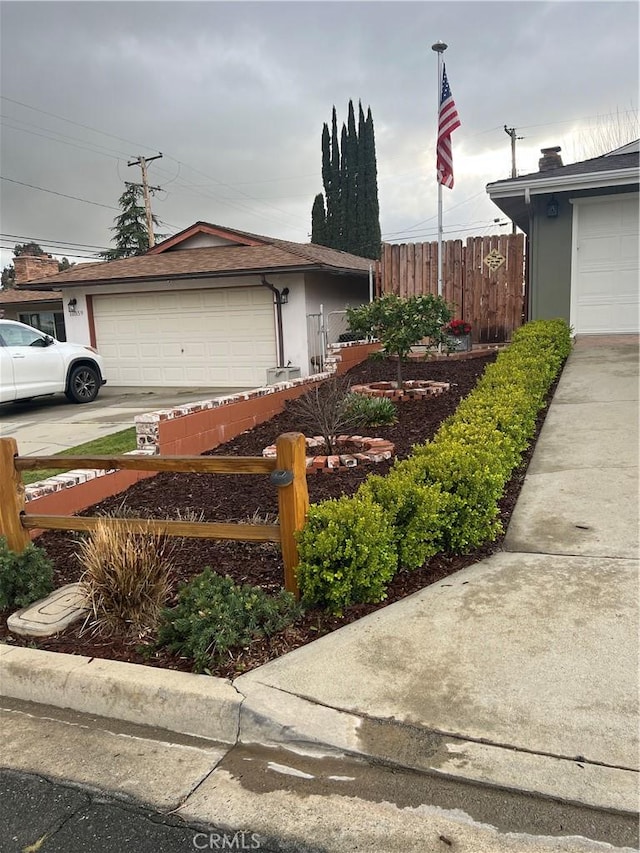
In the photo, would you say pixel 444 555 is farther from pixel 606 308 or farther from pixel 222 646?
pixel 606 308

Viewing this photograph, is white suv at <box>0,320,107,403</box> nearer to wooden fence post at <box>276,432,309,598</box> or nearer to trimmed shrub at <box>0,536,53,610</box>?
trimmed shrub at <box>0,536,53,610</box>

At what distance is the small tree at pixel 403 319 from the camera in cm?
797

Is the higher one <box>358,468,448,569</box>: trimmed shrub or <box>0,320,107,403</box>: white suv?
<box>0,320,107,403</box>: white suv

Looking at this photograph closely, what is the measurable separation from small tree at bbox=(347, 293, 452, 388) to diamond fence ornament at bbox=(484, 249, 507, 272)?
14.8 feet

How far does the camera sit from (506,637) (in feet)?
9.83

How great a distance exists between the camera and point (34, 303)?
19.5m

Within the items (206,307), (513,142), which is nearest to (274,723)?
(206,307)

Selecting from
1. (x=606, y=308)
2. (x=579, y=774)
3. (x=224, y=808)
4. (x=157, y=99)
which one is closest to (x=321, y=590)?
(x=224, y=808)

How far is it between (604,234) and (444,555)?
29.5 feet

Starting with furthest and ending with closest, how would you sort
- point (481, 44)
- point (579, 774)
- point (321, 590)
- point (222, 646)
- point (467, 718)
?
point (481, 44) < point (321, 590) < point (222, 646) < point (467, 718) < point (579, 774)

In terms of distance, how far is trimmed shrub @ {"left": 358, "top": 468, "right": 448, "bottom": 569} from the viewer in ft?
12.1

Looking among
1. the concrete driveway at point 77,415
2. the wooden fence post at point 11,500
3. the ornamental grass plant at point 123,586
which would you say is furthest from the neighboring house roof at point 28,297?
the ornamental grass plant at point 123,586
